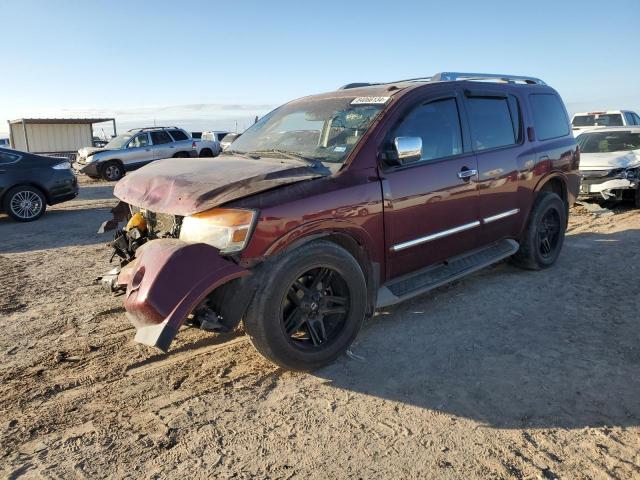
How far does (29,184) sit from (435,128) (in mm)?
8745

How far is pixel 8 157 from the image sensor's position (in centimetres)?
994

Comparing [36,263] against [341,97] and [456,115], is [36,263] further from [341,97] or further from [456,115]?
[456,115]

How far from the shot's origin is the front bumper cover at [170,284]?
2826 millimetres

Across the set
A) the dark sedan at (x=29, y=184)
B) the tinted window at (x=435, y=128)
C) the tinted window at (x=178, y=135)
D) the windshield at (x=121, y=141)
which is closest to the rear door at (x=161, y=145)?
the tinted window at (x=178, y=135)

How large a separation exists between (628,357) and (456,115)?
2.36 metres

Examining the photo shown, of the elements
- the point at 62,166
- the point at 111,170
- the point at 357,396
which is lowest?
the point at 357,396

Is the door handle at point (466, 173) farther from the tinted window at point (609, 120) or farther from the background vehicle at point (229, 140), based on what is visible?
the tinted window at point (609, 120)

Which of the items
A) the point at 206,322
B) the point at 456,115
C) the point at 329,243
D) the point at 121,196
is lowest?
the point at 206,322

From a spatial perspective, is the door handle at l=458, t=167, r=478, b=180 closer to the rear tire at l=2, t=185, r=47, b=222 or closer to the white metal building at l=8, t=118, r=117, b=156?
the rear tire at l=2, t=185, r=47, b=222

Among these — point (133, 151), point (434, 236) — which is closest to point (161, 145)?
point (133, 151)

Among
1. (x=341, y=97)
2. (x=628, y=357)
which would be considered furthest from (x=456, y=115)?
(x=628, y=357)

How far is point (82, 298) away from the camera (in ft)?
16.7

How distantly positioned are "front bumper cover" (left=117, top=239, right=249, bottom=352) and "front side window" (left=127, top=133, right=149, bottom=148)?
17380 mm

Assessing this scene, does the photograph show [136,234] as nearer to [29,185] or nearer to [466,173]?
[466,173]
